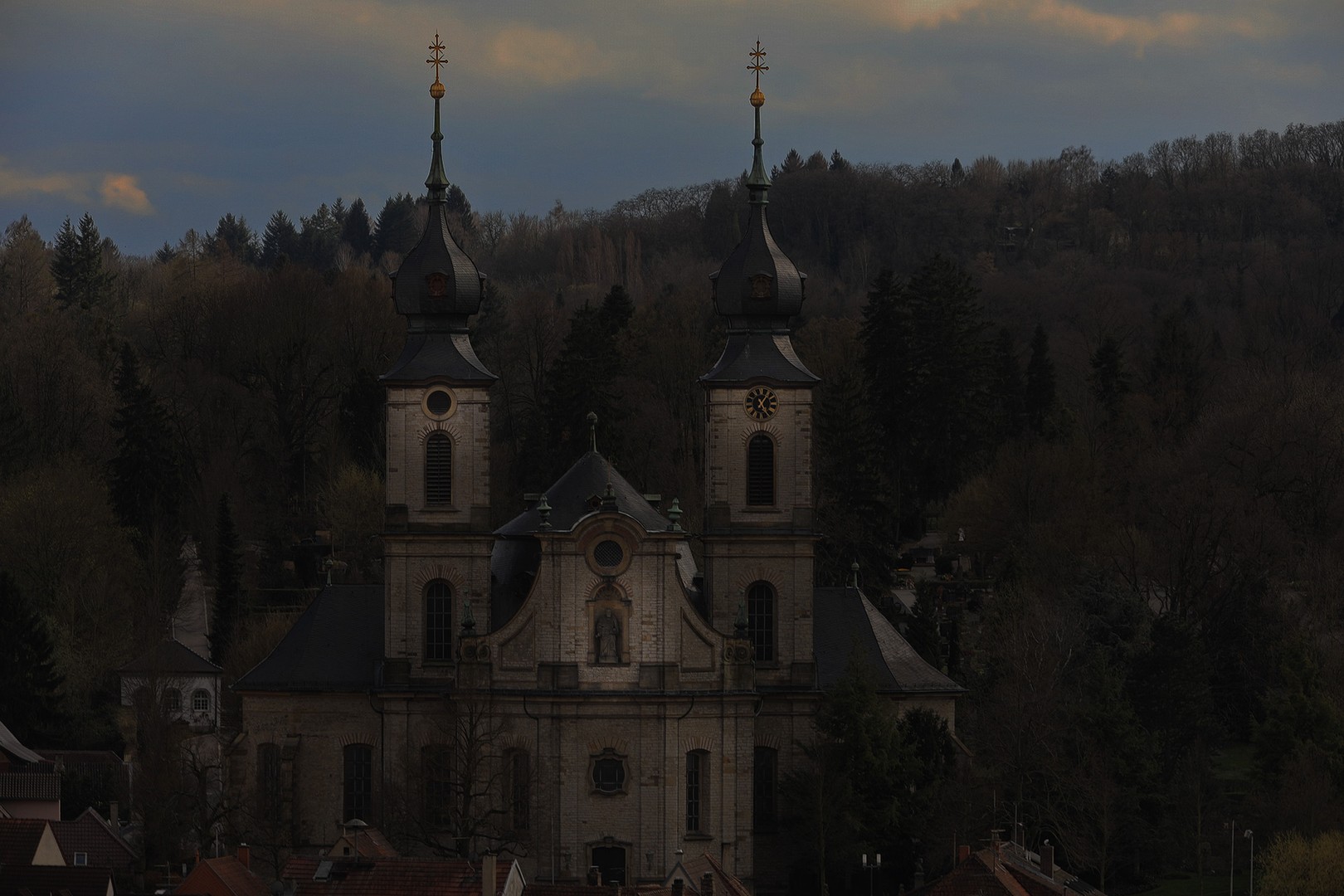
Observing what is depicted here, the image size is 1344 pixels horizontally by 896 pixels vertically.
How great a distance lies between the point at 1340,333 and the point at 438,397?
243 feet

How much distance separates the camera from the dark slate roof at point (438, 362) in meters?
69.9

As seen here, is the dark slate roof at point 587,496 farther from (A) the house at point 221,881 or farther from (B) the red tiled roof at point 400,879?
(B) the red tiled roof at point 400,879

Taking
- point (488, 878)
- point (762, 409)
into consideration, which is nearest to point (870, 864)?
point (762, 409)

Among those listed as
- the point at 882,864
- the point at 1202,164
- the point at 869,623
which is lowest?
the point at 882,864

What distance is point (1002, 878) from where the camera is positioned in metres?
57.7

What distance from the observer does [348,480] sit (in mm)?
101625

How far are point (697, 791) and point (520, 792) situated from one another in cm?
423

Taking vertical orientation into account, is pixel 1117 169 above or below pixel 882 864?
above

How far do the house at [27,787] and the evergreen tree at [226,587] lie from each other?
14600mm

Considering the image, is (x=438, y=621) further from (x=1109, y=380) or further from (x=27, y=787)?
(x=1109, y=380)

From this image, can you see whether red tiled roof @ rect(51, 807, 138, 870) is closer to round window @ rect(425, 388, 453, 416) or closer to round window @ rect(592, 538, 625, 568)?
round window @ rect(425, 388, 453, 416)

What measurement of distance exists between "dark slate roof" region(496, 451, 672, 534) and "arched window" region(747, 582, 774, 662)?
275 cm

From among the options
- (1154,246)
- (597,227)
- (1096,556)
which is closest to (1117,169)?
(1154,246)

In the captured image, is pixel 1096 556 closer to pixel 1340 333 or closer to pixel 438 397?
pixel 438 397
